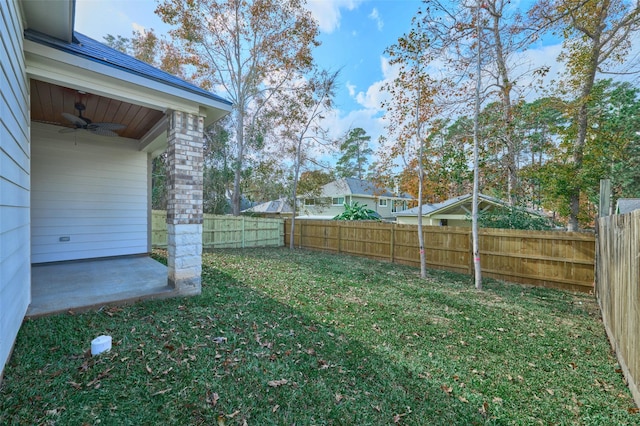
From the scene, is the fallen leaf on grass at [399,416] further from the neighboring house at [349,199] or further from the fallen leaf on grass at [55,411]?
the neighboring house at [349,199]

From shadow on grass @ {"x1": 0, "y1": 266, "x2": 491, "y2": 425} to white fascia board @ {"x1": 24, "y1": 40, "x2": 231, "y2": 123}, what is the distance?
2.93m

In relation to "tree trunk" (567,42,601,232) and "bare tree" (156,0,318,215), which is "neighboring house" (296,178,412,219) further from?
"tree trunk" (567,42,601,232)

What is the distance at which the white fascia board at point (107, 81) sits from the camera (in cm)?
316

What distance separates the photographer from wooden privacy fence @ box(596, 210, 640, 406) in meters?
2.32

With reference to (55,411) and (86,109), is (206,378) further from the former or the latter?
(86,109)

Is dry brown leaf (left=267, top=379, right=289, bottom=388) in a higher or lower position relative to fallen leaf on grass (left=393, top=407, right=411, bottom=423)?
higher

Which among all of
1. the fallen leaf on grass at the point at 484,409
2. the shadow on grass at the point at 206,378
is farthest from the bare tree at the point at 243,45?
the fallen leaf on grass at the point at 484,409

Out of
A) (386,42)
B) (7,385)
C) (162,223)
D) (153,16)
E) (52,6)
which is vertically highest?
(153,16)

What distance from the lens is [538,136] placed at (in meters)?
9.11

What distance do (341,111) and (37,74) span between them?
1203cm

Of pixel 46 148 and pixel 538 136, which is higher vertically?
pixel 538 136

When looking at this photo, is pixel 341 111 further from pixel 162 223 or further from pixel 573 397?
pixel 573 397

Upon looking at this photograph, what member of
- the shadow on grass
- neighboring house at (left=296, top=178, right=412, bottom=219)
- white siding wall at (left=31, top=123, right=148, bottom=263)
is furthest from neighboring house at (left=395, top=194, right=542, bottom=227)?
white siding wall at (left=31, top=123, right=148, bottom=263)

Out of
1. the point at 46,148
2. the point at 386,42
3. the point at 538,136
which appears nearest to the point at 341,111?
the point at 386,42
